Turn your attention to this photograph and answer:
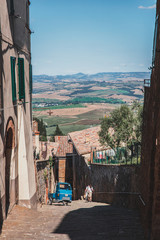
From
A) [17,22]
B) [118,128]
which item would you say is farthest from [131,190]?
[118,128]

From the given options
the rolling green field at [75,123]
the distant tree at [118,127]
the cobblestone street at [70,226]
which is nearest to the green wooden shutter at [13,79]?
the cobblestone street at [70,226]

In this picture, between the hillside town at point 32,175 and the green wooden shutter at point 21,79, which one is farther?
the green wooden shutter at point 21,79

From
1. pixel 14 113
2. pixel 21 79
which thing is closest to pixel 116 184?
pixel 14 113

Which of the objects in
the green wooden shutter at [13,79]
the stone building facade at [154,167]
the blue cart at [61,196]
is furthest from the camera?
the blue cart at [61,196]

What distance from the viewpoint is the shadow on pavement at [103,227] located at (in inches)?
282

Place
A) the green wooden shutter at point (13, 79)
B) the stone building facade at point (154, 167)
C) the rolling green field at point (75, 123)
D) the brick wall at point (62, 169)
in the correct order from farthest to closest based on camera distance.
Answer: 1. the rolling green field at point (75, 123)
2. the brick wall at point (62, 169)
3. the green wooden shutter at point (13, 79)
4. the stone building facade at point (154, 167)

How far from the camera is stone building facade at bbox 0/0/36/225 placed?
8.30 m

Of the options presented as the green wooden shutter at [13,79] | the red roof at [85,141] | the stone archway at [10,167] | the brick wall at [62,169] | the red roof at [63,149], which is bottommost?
the brick wall at [62,169]

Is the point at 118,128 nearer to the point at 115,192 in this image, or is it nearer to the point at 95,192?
the point at 95,192

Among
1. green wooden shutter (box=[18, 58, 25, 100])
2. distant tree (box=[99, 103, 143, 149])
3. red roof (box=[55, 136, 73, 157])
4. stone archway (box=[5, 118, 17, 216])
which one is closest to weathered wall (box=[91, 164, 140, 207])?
stone archway (box=[5, 118, 17, 216])

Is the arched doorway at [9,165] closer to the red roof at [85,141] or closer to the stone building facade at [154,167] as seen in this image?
the stone building facade at [154,167]

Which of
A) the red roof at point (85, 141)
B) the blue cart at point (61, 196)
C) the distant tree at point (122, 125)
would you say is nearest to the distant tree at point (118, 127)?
the distant tree at point (122, 125)

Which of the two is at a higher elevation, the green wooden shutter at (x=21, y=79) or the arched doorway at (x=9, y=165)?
the green wooden shutter at (x=21, y=79)

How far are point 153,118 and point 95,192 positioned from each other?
35.1 ft
